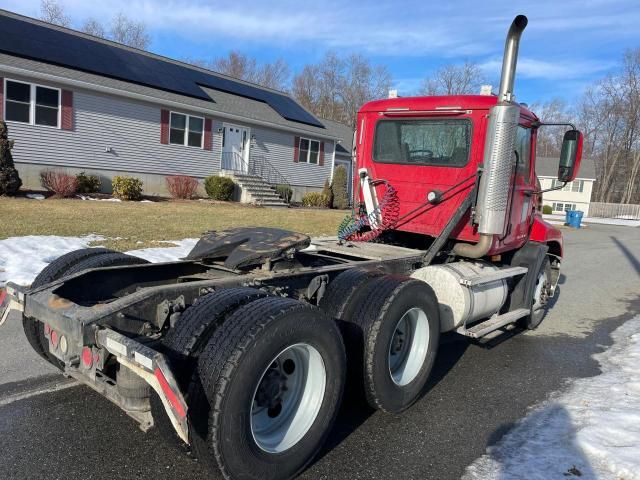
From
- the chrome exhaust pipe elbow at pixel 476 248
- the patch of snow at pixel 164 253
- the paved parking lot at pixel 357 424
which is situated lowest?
the paved parking lot at pixel 357 424

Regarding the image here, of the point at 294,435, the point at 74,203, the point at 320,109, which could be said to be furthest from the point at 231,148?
the point at 320,109

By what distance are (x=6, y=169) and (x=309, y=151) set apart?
50.0ft

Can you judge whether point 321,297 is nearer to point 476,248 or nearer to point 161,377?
point 161,377

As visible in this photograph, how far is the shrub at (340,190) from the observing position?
25438 millimetres

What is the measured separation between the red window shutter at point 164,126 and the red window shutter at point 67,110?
3447 mm

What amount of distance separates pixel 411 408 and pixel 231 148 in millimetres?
20003

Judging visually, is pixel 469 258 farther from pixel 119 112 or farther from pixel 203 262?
pixel 119 112

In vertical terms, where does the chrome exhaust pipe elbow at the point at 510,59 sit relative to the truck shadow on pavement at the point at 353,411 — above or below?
above

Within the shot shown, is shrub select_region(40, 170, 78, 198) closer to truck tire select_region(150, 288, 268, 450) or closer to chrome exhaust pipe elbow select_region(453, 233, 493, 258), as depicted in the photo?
chrome exhaust pipe elbow select_region(453, 233, 493, 258)

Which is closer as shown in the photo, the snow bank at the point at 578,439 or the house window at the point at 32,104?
the snow bank at the point at 578,439

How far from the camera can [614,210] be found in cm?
4622

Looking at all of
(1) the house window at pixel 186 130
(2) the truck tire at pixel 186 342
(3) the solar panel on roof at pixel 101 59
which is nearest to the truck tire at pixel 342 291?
(2) the truck tire at pixel 186 342

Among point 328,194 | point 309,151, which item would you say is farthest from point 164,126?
point 309,151

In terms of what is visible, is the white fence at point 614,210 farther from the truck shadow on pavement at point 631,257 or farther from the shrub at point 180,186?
the shrub at point 180,186
